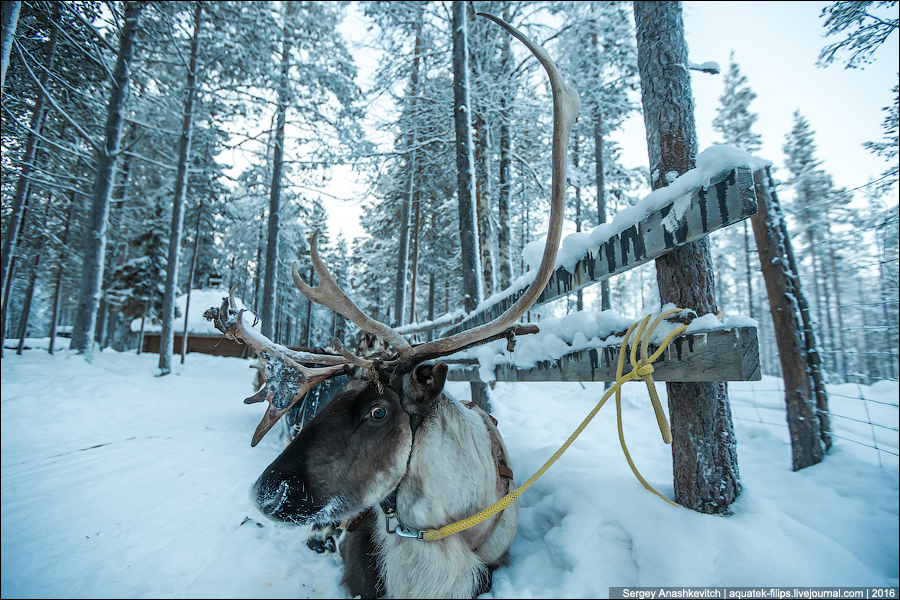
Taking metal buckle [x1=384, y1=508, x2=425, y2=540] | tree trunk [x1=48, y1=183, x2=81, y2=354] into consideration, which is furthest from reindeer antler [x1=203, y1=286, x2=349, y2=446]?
tree trunk [x1=48, y1=183, x2=81, y2=354]

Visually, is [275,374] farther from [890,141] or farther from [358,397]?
[890,141]

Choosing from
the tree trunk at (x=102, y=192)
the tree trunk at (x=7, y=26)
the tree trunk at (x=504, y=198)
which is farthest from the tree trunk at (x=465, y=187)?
the tree trunk at (x=102, y=192)

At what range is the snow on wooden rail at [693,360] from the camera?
1.48 metres

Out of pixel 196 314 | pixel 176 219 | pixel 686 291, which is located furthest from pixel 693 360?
pixel 196 314

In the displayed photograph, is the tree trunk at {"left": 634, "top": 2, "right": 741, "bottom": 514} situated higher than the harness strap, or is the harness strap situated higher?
the tree trunk at {"left": 634, "top": 2, "right": 741, "bottom": 514}

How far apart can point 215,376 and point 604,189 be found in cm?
1539

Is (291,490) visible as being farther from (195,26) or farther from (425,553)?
(195,26)

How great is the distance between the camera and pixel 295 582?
1.94 m

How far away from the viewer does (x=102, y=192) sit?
9508 millimetres

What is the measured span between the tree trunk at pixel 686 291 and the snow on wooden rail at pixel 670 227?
32cm

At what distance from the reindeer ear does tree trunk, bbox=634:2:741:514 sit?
4.48 feet

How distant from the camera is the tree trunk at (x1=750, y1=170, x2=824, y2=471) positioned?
10.1ft

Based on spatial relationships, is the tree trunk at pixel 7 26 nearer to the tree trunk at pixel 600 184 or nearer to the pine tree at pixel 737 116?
the tree trunk at pixel 600 184

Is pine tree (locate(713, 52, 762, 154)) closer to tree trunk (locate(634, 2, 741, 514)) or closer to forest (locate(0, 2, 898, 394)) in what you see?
forest (locate(0, 2, 898, 394))
